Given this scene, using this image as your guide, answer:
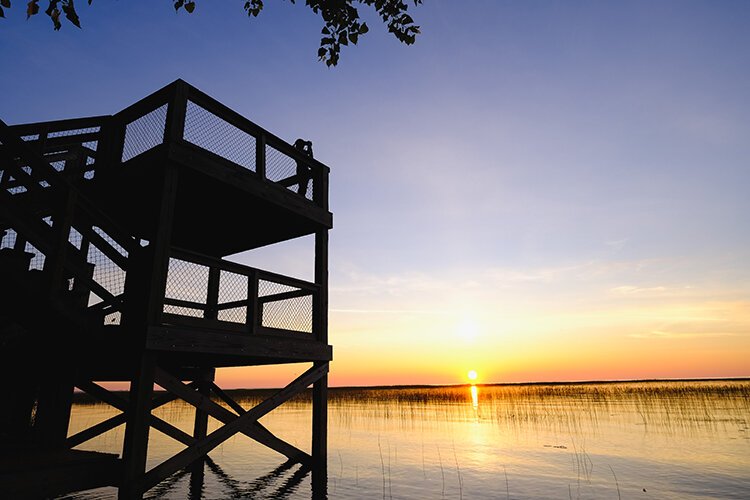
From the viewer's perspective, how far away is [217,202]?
31.9ft

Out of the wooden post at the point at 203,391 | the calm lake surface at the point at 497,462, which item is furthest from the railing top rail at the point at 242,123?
the calm lake surface at the point at 497,462

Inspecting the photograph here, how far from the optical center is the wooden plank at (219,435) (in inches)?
284

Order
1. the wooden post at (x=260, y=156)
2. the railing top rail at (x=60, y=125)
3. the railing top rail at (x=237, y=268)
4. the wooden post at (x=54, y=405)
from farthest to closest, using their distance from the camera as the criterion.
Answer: the wooden post at (x=260, y=156) < the railing top rail at (x=60, y=125) < the wooden post at (x=54, y=405) < the railing top rail at (x=237, y=268)

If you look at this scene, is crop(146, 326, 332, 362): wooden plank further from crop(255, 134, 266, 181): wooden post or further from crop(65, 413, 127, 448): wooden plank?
crop(65, 413, 127, 448): wooden plank

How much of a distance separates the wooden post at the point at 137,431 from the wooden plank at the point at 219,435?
134 millimetres

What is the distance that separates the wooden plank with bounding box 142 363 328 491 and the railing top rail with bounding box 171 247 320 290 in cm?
186

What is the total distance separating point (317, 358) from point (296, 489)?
2513 millimetres

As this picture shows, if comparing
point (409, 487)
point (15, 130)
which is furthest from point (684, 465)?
point (15, 130)

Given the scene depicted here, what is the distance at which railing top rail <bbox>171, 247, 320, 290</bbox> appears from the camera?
26.9ft

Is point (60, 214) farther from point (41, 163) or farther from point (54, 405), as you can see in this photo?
point (54, 405)

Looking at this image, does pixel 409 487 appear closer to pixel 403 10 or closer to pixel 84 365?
pixel 84 365

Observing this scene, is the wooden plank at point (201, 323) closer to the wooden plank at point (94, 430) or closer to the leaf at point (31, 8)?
the wooden plank at point (94, 430)

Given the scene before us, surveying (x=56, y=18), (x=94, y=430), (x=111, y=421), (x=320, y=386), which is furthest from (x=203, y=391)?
(x=56, y=18)

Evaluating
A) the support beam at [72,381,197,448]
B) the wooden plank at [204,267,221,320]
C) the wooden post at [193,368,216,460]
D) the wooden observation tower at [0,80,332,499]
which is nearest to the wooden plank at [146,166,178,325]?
the wooden observation tower at [0,80,332,499]
